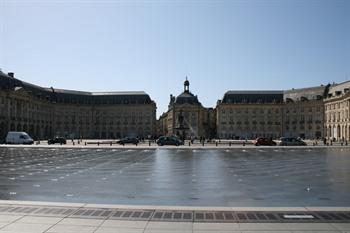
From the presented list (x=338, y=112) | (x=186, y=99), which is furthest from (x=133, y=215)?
(x=186, y=99)

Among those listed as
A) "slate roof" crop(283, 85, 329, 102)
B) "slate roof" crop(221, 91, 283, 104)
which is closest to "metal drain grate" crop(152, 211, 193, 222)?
"slate roof" crop(283, 85, 329, 102)

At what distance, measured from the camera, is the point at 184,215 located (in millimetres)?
10141

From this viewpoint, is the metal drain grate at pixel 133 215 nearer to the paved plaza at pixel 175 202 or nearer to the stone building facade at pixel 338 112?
the paved plaza at pixel 175 202

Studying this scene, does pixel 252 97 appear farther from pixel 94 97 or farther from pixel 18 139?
pixel 18 139

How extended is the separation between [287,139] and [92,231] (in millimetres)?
64994

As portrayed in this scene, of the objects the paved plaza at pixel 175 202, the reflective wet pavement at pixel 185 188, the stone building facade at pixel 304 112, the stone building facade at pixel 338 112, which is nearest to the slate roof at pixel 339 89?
the stone building facade at pixel 338 112

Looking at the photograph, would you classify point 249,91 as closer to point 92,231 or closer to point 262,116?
point 262,116

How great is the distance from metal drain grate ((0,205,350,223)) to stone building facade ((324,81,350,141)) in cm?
11714

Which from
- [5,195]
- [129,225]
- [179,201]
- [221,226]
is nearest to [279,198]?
[179,201]

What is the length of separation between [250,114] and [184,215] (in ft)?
548

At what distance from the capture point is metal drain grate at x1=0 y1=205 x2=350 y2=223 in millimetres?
9672

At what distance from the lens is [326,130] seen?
481ft

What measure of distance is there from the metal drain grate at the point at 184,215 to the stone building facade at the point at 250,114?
162160mm

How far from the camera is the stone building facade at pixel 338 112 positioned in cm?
12460
